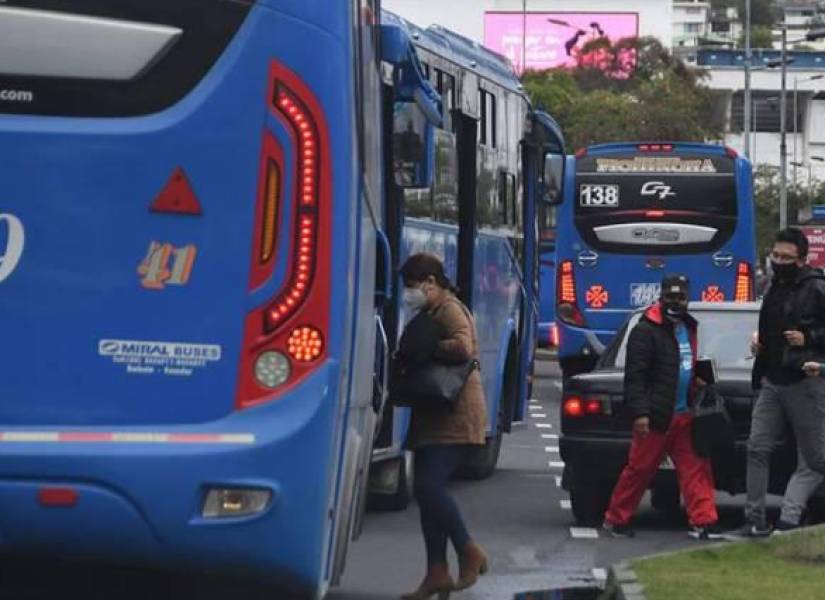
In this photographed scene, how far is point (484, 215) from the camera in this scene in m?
18.5

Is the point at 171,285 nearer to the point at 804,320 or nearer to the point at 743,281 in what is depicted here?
the point at 804,320

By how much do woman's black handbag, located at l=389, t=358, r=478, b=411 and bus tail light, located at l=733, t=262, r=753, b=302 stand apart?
19740mm

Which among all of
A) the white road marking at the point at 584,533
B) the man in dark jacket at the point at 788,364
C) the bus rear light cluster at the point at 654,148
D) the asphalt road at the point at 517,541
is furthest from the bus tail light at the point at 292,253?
the bus rear light cluster at the point at 654,148

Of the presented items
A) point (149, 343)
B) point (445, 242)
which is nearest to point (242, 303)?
point (149, 343)

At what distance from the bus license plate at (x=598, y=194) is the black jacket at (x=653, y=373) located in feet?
55.9

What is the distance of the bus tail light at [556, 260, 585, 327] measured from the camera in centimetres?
3141

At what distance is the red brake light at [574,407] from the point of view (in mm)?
15531

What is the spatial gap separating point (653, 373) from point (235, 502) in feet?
23.1

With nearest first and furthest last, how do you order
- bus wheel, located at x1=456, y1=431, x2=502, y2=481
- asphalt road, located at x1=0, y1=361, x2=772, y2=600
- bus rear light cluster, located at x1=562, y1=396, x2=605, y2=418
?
asphalt road, located at x1=0, y1=361, x2=772, y2=600
bus rear light cluster, located at x1=562, y1=396, x2=605, y2=418
bus wheel, located at x1=456, y1=431, x2=502, y2=481

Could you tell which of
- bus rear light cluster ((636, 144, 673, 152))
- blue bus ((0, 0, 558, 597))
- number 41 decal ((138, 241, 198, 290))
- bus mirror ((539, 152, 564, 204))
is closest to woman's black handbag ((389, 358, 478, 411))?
blue bus ((0, 0, 558, 597))

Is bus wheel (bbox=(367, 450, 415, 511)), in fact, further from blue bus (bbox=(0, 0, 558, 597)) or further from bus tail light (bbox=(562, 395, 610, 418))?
blue bus (bbox=(0, 0, 558, 597))

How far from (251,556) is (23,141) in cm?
166

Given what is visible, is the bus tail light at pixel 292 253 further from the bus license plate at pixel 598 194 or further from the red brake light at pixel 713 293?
the bus license plate at pixel 598 194

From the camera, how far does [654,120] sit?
286 ft
